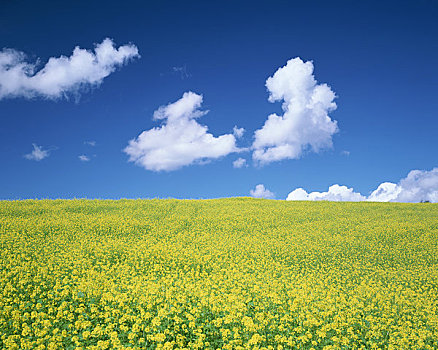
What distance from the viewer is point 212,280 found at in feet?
40.7

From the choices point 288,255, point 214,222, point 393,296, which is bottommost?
point 393,296

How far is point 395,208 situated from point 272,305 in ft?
108

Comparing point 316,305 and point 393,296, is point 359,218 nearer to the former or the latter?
point 393,296

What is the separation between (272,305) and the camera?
1008 centimetres

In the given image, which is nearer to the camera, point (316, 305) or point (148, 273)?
point (316, 305)

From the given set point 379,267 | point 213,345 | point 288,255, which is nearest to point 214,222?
point 288,255

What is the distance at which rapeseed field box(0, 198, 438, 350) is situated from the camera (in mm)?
8125

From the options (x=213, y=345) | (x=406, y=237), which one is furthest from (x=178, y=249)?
(x=406, y=237)

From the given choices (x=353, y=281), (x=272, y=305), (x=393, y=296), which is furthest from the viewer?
(x=353, y=281)

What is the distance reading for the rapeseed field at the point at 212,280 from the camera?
812cm

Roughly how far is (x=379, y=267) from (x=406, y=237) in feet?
25.9

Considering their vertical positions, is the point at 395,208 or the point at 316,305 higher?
the point at 395,208

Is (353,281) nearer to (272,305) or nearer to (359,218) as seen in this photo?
(272,305)

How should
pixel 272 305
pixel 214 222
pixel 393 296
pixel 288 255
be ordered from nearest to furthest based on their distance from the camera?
pixel 272 305, pixel 393 296, pixel 288 255, pixel 214 222
